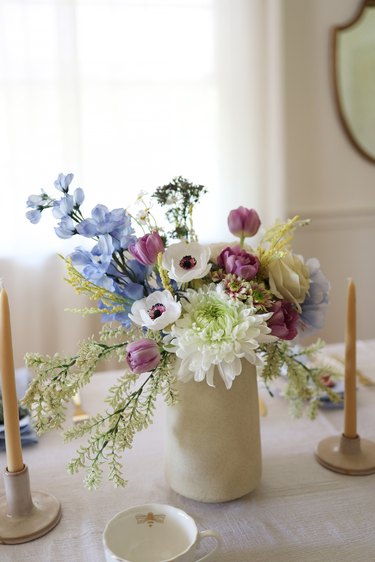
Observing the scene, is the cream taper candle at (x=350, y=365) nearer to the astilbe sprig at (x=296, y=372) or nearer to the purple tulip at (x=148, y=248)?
the astilbe sprig at (x=296, y=372)

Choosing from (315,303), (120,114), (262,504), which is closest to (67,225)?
(315,303)

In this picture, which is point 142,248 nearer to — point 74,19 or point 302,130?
Answer: point 74,19

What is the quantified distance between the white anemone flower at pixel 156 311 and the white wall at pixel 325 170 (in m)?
1.95

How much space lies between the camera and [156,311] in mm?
803

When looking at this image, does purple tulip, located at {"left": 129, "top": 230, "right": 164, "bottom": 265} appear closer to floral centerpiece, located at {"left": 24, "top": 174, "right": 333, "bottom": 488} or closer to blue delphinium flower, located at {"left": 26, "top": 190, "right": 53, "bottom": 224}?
floral centerpiece, located at {"left": 24, "top": 174, "right": 333, "bottom": 488}

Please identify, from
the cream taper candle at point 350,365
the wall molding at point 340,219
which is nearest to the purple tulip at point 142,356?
the cream taper candle at point 350,365

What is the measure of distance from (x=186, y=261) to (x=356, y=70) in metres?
2.25

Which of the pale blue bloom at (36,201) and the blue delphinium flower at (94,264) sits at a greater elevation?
the pale blue bloom at (36,201)

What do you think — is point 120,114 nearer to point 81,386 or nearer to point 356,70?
point 356,70

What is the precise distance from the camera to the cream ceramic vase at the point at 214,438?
2.89 feet

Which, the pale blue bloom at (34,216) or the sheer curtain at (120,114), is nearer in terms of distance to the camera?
the pale blue bloom at (34,216)

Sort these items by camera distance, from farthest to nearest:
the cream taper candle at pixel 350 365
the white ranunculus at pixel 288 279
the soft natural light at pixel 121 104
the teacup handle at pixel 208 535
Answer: the soft natural light at pixel 121 104 < the cream taper candle at pixel 350 365 < the white ranunculus at pixel 288 279 < the teacup handle at pixel 208 535

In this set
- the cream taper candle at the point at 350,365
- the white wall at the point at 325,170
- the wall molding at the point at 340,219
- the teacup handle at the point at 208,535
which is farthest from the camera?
the wall molding at the point at 340,219

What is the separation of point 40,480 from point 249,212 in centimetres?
54
